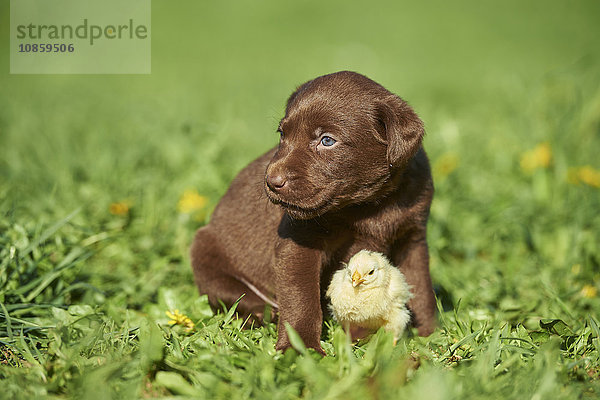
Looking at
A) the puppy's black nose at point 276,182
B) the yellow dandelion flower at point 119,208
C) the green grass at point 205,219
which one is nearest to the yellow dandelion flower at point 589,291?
the green grass at point 205,219

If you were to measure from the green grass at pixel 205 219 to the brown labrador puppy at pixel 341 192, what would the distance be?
24cm

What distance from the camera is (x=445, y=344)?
2895 millimetres

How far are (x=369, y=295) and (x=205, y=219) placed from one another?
1.94 m

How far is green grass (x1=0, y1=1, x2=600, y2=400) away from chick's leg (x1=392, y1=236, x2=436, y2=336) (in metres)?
0.08

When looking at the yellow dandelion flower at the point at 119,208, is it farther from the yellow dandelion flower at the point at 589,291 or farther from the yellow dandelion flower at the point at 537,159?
the yellow dandelion flower at the point at 537,159

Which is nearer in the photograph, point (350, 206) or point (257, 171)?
point (350, 206)

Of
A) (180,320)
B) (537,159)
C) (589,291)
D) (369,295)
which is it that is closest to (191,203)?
(180,320)

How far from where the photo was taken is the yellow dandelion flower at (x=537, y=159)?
5.01 metres

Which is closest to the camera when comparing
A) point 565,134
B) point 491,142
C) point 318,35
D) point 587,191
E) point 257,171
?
point 257,171

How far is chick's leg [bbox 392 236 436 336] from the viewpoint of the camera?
321 cm

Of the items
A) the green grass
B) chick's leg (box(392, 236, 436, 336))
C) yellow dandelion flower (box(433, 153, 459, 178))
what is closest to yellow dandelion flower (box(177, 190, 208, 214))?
the green grass

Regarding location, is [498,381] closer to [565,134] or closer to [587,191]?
[587,191]

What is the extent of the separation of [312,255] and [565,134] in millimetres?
3615

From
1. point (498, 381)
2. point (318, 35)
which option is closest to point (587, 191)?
point (498, 381)
